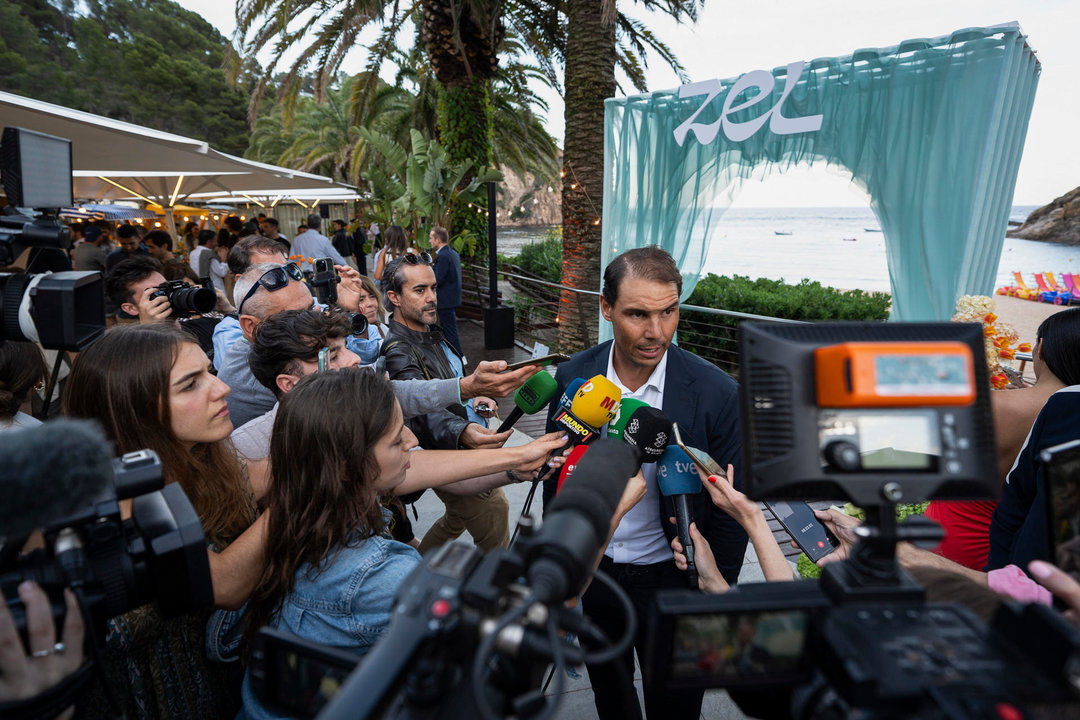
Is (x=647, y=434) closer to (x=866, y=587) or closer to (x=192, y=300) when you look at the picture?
(x=866, y=587)

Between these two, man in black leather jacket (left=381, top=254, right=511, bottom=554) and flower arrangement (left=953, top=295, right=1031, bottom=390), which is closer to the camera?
man in black leather jacket (left=381, top=254, right=511, bottom=554)

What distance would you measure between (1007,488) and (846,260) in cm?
5773

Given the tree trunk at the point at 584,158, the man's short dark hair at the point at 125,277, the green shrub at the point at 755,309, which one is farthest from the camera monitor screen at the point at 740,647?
the green shrub at the point at 755,309

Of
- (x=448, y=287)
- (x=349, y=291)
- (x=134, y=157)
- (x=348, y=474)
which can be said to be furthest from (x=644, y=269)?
(x=134, y=157)

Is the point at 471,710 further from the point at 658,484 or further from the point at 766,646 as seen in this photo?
the point at 658,484

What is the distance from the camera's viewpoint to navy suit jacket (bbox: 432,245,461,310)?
23.8ft

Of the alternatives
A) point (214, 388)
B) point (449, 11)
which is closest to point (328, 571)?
point (214, 388)

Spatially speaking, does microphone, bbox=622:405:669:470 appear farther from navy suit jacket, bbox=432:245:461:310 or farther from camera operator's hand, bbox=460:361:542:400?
navy suit jacket, bbox=432:245:461:310

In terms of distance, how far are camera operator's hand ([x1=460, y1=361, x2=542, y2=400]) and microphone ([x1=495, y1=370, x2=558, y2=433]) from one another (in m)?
0.08

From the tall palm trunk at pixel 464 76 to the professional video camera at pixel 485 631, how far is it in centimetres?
1075

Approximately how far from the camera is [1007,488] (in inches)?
73.4

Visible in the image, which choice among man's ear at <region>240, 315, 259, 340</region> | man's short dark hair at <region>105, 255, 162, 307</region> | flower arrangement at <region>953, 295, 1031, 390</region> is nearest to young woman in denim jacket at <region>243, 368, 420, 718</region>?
man's ear at <region>240, 315, 259, 340</region>

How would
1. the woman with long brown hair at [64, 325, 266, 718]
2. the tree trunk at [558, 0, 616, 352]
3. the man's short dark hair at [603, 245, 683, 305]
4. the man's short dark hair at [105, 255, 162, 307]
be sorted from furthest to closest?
1. the tree trunk at [558, 0, 616, 352]
2. the man's short dark hair at [105, 255, 162, 307]
3. the man's short dark hair at [603, 245, 683, 305]
4. the woman with long brown hair at [64, 325, 266, 718]

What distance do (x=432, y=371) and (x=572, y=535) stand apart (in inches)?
101
